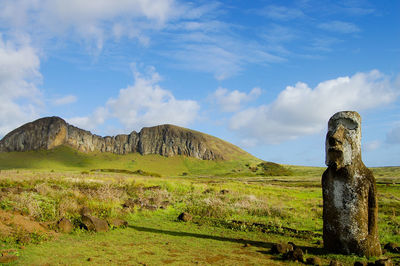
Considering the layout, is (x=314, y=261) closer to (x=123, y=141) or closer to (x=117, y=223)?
(x=117, y=223)

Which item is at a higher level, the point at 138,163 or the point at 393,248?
the point at 138,163

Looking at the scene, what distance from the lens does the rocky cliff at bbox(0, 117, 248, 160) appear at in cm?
14425

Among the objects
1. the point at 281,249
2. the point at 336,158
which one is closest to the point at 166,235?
the point at 281,249

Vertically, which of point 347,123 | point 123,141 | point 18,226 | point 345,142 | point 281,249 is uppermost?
point 123,141

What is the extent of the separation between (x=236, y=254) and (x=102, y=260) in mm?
3814

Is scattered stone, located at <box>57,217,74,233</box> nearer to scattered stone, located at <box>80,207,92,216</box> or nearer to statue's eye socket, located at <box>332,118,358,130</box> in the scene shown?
scattered stone, located at <box>80,207,92,216</box>

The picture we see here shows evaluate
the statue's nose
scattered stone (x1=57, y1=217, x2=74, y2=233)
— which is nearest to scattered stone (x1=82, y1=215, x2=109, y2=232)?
scattered stone (x1=57, y1=217, x2=74, y2=233)

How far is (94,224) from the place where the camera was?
11.2 meters

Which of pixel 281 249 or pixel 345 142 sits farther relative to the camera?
pixel 345 142

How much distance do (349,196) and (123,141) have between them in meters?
160

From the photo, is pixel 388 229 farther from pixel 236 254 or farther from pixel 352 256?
pixel 236 254

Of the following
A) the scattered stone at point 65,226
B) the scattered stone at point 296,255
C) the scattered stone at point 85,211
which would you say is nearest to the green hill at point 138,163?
the scattered stone at point 85,211

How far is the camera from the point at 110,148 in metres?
158

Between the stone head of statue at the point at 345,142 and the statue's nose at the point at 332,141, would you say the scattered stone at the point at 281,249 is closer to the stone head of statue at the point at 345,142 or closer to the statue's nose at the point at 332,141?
the stone head of statue at the point at 345,142
